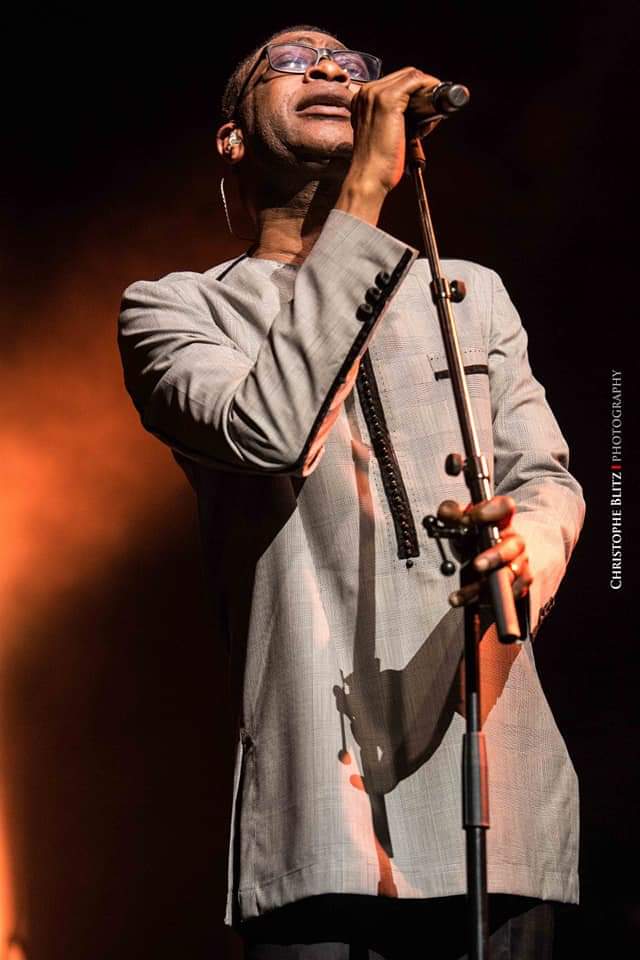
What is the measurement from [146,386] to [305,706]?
0.47 metres

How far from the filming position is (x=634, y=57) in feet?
9.62

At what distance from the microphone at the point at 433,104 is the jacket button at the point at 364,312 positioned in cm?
21

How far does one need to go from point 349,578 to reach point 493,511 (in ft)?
1.20

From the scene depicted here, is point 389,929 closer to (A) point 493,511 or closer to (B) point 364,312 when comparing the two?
(A) point 493,511

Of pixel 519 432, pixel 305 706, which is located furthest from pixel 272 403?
pixel 519 432

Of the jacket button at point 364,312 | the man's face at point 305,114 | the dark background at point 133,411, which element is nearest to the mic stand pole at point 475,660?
the jacket button at point 364,312

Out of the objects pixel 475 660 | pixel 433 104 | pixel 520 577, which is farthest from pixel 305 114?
pixel 475 660

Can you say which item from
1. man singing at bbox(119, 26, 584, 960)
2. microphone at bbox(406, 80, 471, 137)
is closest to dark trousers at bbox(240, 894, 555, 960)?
man singing at bbox(119, 26, 584, 960)

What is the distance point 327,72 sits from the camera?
1970 millimetres

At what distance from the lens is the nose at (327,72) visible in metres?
1.97

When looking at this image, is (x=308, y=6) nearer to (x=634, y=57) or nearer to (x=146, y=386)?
(x=634, y=57)

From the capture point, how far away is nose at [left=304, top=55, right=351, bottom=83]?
77.6 inches

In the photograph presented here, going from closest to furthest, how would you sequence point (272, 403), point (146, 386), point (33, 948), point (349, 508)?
point (272, 403), point (349, 508), point (146, 386), point (33, 948)

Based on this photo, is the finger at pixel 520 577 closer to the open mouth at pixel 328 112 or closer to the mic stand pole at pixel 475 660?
the mic stand pole at pixel 475 660
